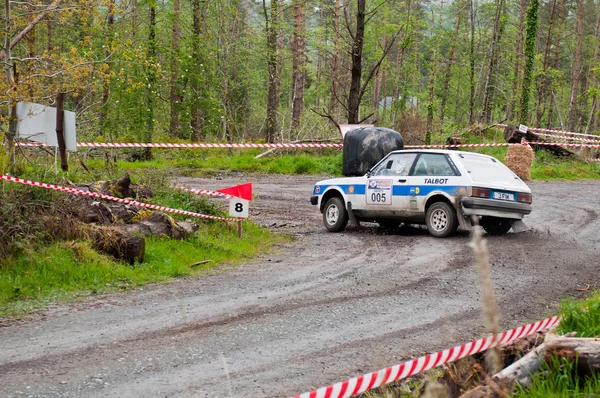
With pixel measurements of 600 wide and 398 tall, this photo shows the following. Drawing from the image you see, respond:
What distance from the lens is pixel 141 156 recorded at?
88.8ft

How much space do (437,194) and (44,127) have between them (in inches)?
285

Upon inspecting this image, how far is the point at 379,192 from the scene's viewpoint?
14.9 meters

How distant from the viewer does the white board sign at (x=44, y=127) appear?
41.6 feet

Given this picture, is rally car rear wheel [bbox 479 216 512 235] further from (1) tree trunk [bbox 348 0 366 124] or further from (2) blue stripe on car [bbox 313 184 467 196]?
(1) tree trunk [bbox 348 0 366 124]

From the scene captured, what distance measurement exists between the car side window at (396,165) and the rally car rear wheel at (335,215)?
105cm

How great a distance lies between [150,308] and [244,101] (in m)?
32.6

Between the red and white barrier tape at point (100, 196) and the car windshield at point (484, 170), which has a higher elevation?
the car windshield at point (484, 170)

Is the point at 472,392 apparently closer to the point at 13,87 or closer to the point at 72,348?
the point at 72,348

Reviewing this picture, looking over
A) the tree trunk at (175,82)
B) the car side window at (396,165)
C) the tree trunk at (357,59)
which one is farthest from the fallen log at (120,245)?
the tree trunk at (175,82)

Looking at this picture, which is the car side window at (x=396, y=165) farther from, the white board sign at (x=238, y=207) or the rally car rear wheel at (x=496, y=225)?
the white board sign at (x=238, y=207)

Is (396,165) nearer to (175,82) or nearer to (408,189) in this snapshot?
(408,189)

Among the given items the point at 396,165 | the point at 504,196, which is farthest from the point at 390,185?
the point at 504,196

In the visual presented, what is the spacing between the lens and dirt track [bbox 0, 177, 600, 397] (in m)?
5.83

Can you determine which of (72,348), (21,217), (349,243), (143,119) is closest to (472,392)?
(72,348)
